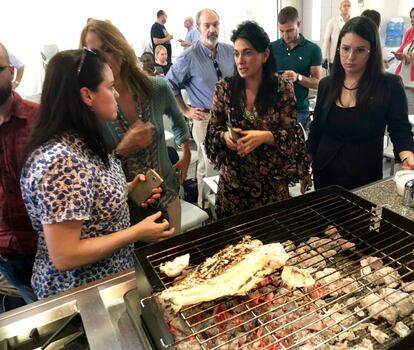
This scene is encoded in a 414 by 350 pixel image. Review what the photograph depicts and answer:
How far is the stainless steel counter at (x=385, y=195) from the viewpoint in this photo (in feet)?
4.36

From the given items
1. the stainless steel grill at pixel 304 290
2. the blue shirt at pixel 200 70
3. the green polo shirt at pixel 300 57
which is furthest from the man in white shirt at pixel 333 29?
the stainless steel grill at pixel 304 290

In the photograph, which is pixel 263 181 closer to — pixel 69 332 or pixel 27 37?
pixel 69 332

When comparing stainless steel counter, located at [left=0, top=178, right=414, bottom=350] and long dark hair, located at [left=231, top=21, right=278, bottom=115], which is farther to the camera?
long dark hair, located at [left=231, top=21, right=278, bottom=115]

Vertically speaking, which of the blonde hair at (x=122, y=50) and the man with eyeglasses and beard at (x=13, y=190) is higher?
the blonde hair at (x=122, y=50)

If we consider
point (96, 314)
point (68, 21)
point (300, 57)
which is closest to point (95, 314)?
point (96, 314)

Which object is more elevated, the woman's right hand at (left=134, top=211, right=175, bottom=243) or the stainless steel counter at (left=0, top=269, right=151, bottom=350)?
the woman's right hand at (left=134, top=211, right=175, bottom=243)

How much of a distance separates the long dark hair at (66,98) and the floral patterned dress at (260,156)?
796 millimetres

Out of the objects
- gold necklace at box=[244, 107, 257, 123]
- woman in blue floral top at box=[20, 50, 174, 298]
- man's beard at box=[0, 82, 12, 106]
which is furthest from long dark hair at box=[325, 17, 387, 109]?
man's beard at box=[0, 82, 12, 106]

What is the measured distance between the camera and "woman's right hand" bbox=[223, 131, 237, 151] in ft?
5.43

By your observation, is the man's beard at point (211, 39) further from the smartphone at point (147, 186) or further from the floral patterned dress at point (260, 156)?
the smartphone at point (147, 186)

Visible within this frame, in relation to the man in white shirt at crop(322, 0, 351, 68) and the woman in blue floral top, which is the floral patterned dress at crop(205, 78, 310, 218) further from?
the man in white shirt at crop(322, 0, 351, 68)

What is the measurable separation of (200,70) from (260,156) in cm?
178

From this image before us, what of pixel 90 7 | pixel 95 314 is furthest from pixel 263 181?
pixel 90 7

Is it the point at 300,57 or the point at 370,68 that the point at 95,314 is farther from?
the point at 300,57
